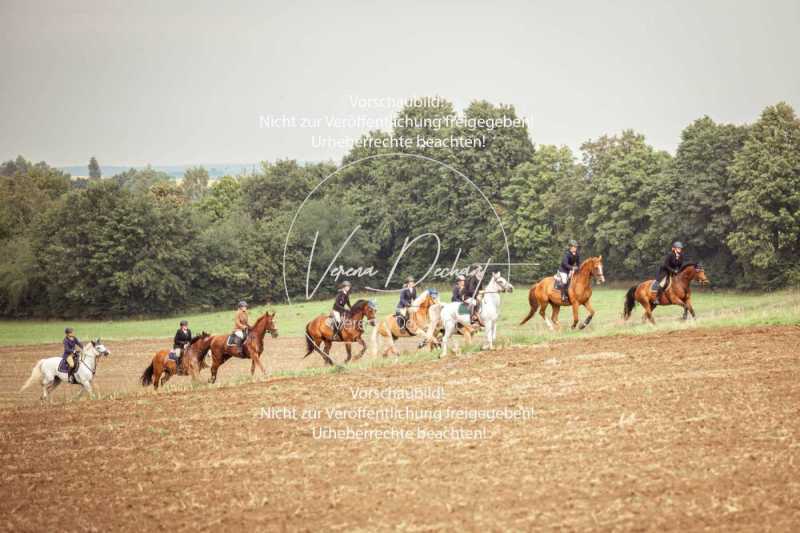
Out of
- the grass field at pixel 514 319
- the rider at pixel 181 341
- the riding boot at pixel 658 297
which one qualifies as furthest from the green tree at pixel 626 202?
the rider at pixel 181 341

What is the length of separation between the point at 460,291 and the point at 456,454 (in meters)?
9.82

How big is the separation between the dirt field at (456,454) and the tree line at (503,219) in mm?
12835

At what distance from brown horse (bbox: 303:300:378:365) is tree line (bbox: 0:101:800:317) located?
22.7 ft

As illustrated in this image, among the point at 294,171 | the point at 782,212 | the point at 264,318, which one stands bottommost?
the point at 264,318

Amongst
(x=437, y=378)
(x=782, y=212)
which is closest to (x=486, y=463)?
(x=437, y=378)

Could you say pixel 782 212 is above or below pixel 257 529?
above

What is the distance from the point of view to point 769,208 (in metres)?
45.4

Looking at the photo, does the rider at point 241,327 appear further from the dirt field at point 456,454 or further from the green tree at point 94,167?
the green tree at point 94,167

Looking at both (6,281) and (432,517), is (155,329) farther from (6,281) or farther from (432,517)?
(432,517)

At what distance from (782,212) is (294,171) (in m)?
34.1

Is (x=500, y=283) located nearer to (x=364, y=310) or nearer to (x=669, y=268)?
(x=364, y=310)

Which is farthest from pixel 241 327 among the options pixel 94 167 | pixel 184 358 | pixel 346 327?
pixel 94 167

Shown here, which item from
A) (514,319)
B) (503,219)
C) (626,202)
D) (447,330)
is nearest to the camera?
(447,330)

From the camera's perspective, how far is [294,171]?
62500mm
